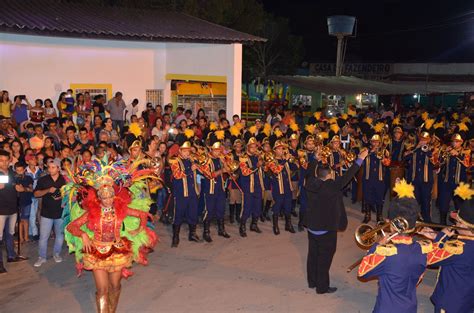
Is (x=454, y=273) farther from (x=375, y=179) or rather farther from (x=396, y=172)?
(x=396, y=172)

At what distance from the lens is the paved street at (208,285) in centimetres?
712

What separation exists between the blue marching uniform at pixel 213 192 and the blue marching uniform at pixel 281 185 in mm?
973

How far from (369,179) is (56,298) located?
6.33 meters

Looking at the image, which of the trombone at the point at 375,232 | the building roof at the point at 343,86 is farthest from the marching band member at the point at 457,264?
the building roof at the point at 343,86

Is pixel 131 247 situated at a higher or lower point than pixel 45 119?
lower

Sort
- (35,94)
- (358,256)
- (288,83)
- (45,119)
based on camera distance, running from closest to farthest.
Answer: (358,256)
(45,119)
(35,94)
(288,83)

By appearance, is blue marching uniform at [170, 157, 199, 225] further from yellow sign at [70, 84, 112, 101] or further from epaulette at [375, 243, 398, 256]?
yellow sign at [70, 84, 112, 101]

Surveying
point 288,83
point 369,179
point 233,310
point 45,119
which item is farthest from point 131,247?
A: point 288,83

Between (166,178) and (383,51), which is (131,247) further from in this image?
(383,51)

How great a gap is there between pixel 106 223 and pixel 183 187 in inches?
124

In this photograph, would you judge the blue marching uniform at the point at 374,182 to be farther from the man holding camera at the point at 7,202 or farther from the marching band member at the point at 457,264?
the man holding camera at the point at 7,202

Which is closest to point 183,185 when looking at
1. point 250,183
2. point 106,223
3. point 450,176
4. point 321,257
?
point 250,183

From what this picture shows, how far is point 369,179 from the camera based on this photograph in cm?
1099

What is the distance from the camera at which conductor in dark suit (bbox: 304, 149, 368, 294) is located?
7.15m
